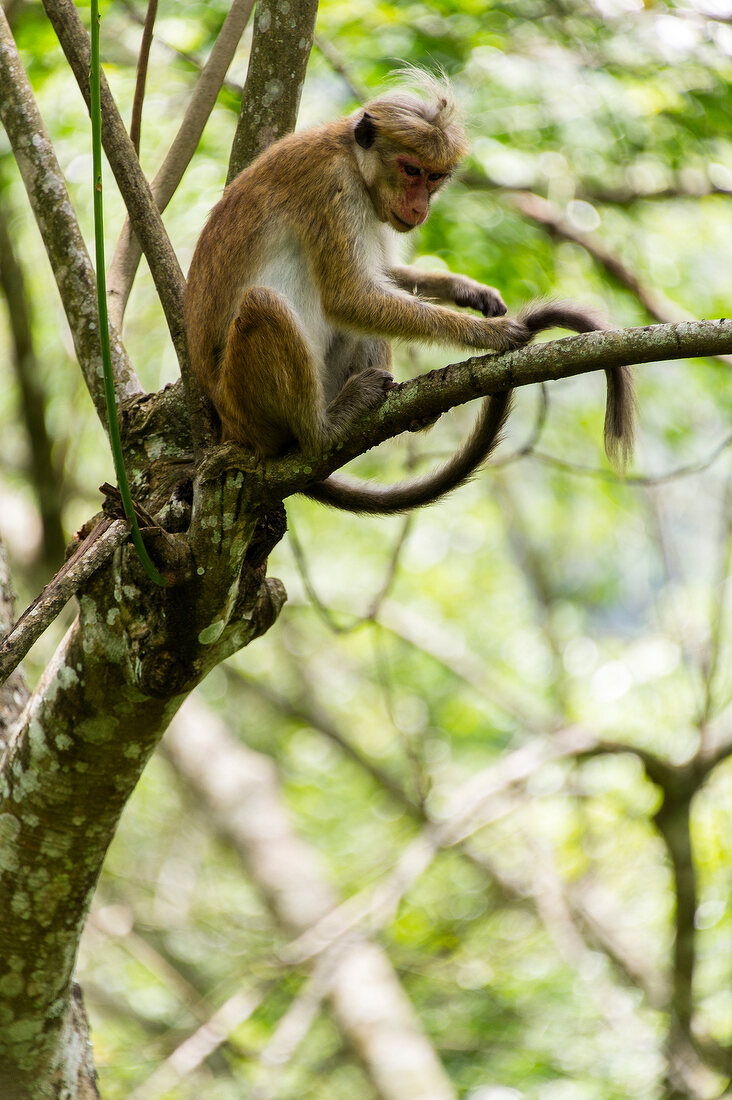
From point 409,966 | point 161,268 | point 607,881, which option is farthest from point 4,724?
point 607,881

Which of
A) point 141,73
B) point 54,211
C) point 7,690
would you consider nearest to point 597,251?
point 141,73

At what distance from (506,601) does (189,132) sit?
9.49 m

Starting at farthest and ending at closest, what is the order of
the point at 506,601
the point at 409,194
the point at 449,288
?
the point at 506,601, the point at 449,288, the point at 409,194

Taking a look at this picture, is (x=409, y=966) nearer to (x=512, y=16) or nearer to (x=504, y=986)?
(x=504, y=986)

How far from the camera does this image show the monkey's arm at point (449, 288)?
449cm

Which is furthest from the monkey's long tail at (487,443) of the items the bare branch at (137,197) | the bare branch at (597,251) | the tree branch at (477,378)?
the bare branch at (597,251)

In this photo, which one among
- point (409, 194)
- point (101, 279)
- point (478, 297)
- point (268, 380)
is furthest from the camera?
point (478, 297)

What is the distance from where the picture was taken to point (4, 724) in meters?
4.02

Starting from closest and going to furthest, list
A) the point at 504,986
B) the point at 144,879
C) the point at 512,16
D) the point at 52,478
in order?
the point at 512,16 < the point at 52,478 < the point at 504,986 < the point at 144,879

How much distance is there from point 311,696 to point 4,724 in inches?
309

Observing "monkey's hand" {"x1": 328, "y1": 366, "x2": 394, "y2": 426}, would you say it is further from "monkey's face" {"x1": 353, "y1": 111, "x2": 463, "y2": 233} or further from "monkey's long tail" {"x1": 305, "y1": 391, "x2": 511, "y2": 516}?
"monkey's face" {"x1": 353, "y1": 111, "x2": 463, "y2": 233}

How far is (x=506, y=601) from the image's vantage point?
13.2 meters

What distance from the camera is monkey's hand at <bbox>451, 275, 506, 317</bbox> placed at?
14.6ft

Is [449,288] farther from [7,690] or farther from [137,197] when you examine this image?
[7,690]
